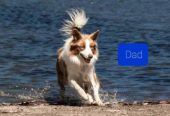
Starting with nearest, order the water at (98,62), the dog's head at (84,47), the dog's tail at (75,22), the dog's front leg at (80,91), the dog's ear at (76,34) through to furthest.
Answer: the dog's head at (84,47) < the dog's ear at (76,34) < the dog's front leg at (80,91) < the dog's tail at (75,22) < the water at (98,62)

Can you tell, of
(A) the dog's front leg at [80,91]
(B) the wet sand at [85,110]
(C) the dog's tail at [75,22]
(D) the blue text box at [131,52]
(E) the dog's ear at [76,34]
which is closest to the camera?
(B) the wet sand at [85,110]

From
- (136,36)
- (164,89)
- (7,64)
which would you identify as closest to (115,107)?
(164,89)

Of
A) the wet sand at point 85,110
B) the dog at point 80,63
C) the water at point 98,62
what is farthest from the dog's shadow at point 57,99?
the wet sand at point 85,110

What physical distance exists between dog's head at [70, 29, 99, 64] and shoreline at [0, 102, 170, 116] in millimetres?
875

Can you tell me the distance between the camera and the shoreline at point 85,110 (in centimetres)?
920

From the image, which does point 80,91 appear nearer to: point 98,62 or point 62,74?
point 62,74

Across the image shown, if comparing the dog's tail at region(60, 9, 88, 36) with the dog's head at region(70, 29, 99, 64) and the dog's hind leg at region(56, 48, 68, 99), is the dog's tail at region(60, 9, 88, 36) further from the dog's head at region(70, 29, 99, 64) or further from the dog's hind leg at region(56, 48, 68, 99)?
the dog's head at region(70, 29, 99, 64)

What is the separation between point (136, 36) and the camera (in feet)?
77.6

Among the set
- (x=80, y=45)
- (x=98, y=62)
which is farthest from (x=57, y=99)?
(x=98, y=62)

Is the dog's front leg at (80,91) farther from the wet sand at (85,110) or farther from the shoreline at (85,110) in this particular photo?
the wet sand at (85,110)

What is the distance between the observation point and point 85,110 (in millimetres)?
9539

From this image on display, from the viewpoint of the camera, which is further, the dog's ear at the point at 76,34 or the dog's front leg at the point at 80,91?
the dog's front leg at the point at 80,91

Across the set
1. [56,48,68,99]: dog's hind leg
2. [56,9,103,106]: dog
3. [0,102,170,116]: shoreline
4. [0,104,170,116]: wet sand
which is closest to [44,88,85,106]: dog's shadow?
[56,48,68,99]: dog's hind leg

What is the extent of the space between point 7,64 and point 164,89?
4.84m
